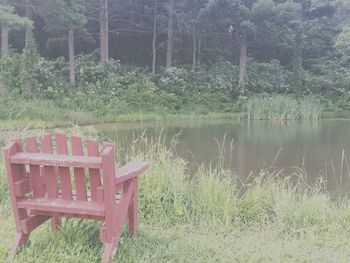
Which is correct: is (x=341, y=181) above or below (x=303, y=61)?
below

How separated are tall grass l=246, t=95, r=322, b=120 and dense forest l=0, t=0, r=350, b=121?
4.45 feet

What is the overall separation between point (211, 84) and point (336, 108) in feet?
18.6

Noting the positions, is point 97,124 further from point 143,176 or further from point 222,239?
point 222,239

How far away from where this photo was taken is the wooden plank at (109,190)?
2150mm

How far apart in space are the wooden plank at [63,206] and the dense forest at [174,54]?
12859 millimetres

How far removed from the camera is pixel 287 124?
49.6 feet

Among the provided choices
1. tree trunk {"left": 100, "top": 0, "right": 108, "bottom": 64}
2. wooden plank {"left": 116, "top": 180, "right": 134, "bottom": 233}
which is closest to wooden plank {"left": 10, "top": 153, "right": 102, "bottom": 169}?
wooden plank {"left": 116, "top": 180, "right": 134, "bottom": 233}

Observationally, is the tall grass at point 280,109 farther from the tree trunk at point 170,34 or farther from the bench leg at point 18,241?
the bench leg at point 18,241

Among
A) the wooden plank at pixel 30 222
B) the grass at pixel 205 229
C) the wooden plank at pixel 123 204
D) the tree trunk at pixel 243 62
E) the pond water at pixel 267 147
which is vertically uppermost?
the tree trunk at pixel 243 62

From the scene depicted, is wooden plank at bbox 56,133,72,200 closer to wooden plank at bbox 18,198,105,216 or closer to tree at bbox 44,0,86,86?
wooden plank at bbox 18,198,105,216

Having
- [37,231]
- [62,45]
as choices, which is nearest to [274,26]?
[62,45]

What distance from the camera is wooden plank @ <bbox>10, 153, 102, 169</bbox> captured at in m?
2.19

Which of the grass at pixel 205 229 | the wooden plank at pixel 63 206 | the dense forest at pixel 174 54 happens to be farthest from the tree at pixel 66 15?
the wooden plank at pixel 63 206

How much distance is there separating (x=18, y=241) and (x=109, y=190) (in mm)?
640
